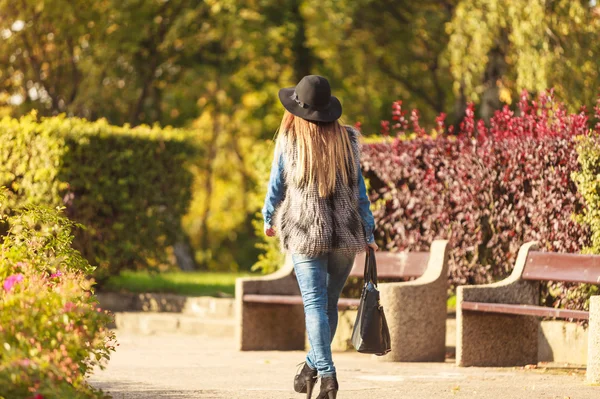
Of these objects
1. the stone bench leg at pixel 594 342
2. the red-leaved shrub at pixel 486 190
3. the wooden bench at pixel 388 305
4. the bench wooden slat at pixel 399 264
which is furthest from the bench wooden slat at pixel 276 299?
the stone bench leg at pixel 594 342

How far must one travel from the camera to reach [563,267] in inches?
357

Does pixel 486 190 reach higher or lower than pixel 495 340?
higher

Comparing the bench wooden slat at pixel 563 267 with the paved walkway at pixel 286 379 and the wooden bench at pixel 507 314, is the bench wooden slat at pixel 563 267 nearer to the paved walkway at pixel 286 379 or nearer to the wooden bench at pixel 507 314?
the wooden bench at pixel 507 314

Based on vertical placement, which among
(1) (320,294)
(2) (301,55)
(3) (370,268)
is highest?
(2) (301,55)

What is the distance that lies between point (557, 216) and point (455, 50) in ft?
28.4

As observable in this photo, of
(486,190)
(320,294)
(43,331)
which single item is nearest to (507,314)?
(486,190)

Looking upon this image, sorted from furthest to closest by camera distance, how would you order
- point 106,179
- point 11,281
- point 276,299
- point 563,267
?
1. point 106,179
2. point 276,299
3. point 563,267
4. point 11,281

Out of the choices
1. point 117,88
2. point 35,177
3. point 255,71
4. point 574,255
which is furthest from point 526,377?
point 255,71

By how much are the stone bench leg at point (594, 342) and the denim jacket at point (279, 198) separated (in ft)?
5.84

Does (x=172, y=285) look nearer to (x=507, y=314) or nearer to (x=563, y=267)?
(x=507, y=314)

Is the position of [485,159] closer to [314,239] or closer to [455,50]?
[314,239]

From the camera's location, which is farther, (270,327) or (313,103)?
(270,327)

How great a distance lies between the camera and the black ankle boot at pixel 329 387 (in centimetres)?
657

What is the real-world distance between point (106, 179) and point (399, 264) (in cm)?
477
